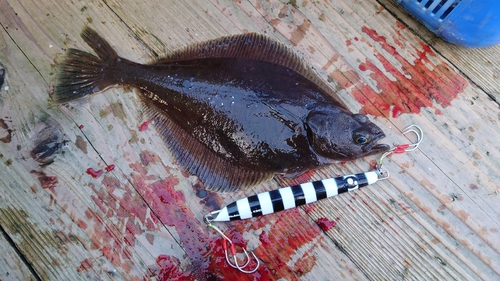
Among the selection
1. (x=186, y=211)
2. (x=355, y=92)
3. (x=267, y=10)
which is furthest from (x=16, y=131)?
(x=355, y=92)

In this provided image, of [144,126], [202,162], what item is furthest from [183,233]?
[144,126]

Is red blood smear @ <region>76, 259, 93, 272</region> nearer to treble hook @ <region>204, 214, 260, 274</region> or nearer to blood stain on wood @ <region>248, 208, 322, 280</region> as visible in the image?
treble hook @ <region>204, 214, 260, 274</region>

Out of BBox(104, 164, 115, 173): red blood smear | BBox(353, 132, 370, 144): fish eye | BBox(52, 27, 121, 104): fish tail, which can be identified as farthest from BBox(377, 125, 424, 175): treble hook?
BBox(52, 27, 121, 104): fish tail

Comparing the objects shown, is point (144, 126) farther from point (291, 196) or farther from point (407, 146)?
point (407, 146)

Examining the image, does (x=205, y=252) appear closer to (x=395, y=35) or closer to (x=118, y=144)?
(x=118, y=144)

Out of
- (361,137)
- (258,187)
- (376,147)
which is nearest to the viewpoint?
(361,137)
